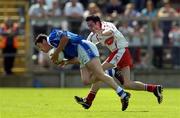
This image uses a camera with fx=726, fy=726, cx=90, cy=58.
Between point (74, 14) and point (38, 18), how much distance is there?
141 cm

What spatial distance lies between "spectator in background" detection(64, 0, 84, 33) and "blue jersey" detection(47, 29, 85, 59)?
42.2 feet

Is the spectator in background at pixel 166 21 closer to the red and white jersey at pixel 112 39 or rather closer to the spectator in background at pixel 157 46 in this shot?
the spectator in background at pixel 157 46

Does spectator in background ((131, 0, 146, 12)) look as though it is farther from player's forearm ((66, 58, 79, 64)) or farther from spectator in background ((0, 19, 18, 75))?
player's forearm ((66, 58, 79, 64))

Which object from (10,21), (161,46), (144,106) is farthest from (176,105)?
(10,21)

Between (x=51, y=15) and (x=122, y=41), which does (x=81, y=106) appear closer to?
(x=122, y=41)

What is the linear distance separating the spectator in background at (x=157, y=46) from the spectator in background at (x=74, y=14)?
2.93 metres

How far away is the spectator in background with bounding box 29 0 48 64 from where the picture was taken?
91.8 feet

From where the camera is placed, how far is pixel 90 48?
15242mm

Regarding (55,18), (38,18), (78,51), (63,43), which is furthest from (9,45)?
(63,43)

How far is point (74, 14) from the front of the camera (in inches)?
1110

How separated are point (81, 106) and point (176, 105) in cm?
223

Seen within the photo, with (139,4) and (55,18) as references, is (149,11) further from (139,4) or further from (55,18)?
(55,18)

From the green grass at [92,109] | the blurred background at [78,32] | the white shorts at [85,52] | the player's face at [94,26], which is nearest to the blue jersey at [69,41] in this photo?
the white shorts at [85,52]

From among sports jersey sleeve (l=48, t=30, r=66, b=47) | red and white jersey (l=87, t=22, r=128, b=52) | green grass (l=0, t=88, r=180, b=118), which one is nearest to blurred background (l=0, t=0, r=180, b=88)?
green grass (l=0, t=88, r=180, b=118)
